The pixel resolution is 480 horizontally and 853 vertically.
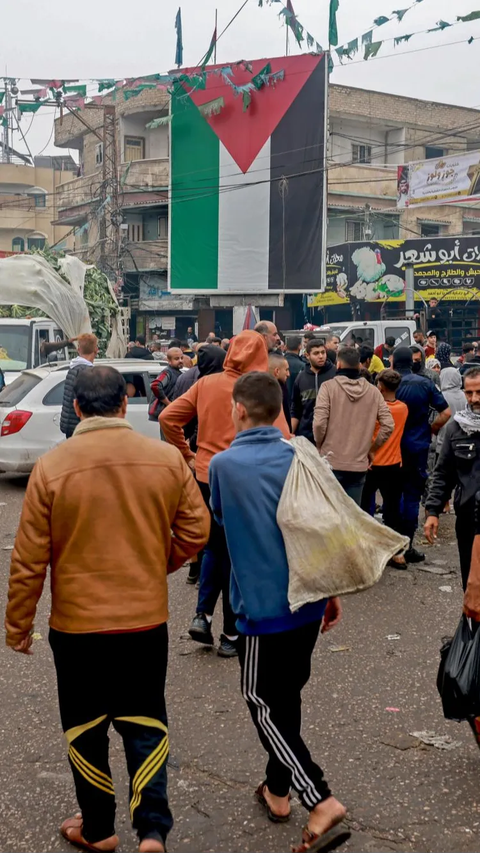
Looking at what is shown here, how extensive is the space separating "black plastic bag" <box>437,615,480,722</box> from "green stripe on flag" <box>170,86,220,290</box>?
25867 mm

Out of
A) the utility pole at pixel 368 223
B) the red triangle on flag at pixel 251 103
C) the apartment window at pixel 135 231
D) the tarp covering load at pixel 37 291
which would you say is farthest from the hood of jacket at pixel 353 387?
the apartment window at pixel 135 231

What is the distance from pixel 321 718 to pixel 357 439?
9.92 feet

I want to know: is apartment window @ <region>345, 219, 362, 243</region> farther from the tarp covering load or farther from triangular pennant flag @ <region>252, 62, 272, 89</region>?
the tarp covering load

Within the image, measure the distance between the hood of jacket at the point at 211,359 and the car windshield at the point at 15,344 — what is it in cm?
1091

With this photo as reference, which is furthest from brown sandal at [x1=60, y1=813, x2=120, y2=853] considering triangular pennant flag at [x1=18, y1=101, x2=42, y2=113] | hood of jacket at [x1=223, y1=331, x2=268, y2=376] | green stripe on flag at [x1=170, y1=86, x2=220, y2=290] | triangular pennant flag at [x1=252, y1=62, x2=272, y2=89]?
triangular pennant flag at [x1=252, y1=62, x2=272, y2=89]

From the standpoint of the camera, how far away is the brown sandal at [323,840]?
3.40m

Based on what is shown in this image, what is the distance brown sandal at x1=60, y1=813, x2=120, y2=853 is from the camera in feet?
11.3

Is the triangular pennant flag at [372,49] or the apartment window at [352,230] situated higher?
the triangular pennant flag at [372,49]

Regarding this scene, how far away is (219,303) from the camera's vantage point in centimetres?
3012

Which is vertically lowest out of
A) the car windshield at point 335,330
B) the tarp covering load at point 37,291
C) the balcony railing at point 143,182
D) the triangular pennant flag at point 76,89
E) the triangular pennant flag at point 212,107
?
the car windshield at point 335,330

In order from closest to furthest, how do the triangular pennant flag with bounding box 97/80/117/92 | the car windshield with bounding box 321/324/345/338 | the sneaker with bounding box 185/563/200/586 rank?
the sneaker with bounding box 185/563/200/586
the car windshield with bounding box 321/324/345/338
the triangular pennant flag with bounding box 97/80/117/92

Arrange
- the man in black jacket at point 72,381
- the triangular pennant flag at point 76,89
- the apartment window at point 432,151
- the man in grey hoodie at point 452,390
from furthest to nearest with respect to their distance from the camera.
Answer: the apartment window at point 432,151 → the triangular pennant flag at point 76,89 → the man in grey hoodie at point 452,390 → the man in black jacket at point 72,381

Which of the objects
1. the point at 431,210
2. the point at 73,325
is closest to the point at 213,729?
the point at 73,325

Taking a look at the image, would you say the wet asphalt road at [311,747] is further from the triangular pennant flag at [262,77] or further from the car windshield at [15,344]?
the triangular pennant flag at [262,77]
